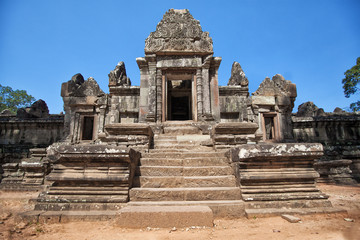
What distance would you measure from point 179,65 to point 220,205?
642 centimetres

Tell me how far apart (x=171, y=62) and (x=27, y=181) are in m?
6.68

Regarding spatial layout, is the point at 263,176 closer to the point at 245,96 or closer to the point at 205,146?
the point at 205,146

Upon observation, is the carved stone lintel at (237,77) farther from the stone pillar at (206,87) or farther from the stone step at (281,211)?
the stone step at (281,211)

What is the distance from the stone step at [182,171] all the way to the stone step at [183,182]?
8.8 inches

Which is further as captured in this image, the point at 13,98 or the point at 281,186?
the point at 13,98

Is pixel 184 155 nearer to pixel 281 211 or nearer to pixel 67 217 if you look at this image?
pixel 281 211

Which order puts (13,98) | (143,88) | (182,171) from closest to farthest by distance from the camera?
1. (182,171)
2. (143,88)
3. (13,98)

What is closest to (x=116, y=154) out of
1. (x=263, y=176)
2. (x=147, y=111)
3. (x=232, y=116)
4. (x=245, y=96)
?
(x=263, y=176)

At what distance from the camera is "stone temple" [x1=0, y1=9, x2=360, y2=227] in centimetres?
324

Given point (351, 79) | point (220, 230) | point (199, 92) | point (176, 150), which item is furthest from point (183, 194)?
point (351, 79)

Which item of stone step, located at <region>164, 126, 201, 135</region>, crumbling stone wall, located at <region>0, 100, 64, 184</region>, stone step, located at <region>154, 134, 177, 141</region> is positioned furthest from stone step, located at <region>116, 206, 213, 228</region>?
crumbling stone wall, located at <region>0, 100, 64, 184</region>

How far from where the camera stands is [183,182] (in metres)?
3.77

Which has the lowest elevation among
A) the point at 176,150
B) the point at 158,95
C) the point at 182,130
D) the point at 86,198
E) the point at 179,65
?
the point at 86,198

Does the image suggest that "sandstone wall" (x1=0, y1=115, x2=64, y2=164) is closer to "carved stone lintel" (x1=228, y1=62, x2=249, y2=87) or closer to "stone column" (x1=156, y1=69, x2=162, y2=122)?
"stone column" (x1=156, y1=69, x2=162, y2=122)
